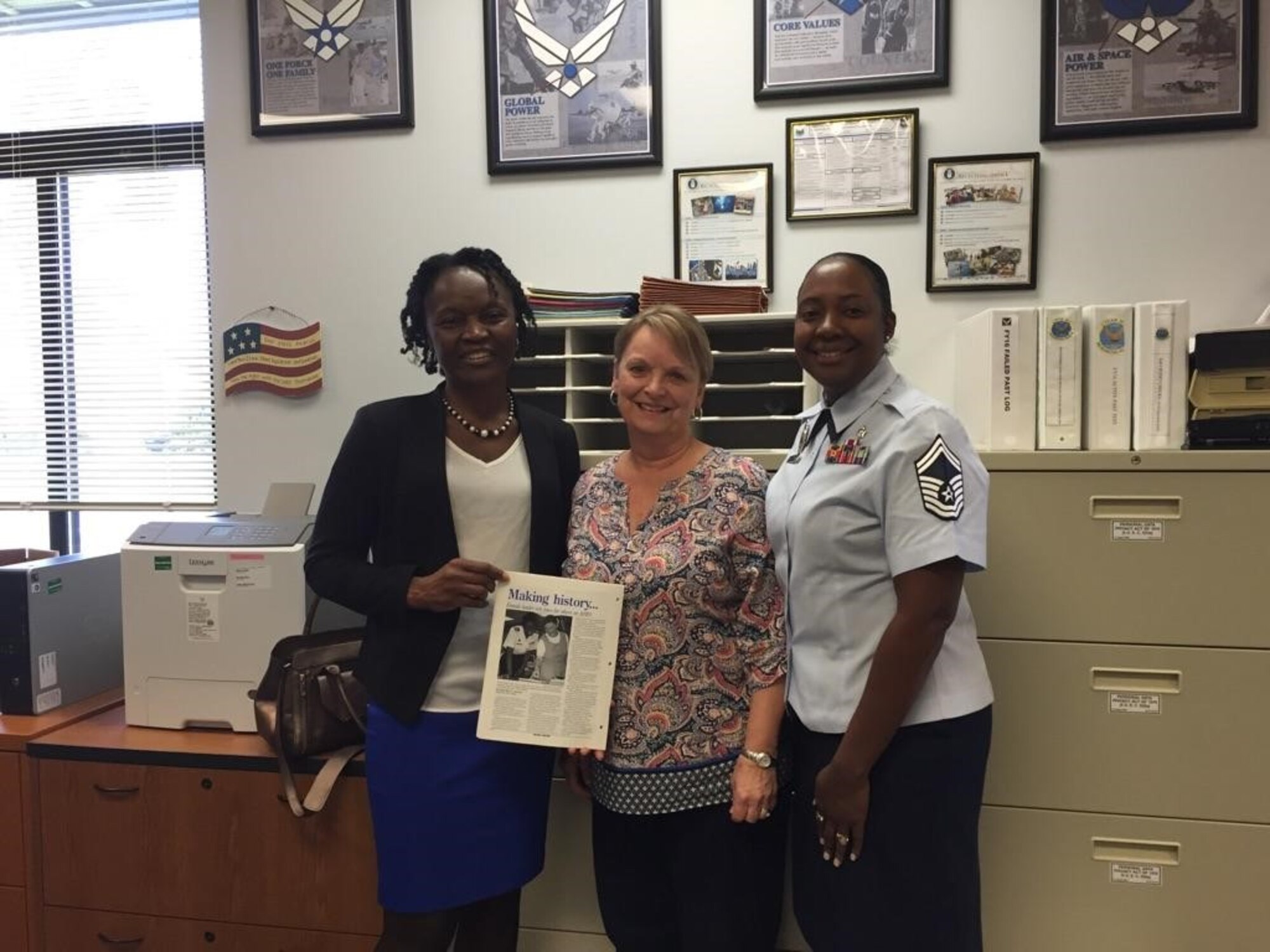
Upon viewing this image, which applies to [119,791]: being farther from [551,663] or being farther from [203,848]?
[551,663]

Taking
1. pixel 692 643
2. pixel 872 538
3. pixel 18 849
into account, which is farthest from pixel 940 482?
pixel 18 849

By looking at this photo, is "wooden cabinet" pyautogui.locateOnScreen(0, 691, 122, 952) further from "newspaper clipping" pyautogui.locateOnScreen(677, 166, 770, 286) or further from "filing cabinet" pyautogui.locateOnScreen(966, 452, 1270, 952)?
"filing cabinet" pyautogui.locateOnScreen(966, 452, 1270, 952)

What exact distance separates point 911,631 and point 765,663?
24cm

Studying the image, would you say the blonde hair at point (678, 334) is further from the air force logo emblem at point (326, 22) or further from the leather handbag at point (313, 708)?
the air force logo emblem at point (326, 22)

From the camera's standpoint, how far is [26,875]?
191cm

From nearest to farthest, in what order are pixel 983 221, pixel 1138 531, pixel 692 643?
pixel 692 643 < pixel 1138 531 < pixel 983 221

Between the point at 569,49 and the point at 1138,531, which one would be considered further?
the point at 569,49

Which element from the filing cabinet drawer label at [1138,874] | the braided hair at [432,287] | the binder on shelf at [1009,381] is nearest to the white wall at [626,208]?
the binder on shelf at [1009,381]

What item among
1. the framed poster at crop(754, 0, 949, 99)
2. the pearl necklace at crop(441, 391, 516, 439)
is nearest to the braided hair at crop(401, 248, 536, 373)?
the pearl necklace at crop(441, 391, 516, 439)

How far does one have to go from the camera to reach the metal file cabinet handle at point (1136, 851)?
1.66 metres

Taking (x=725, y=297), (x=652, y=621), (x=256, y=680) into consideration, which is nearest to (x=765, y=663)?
(x=652, y=621)

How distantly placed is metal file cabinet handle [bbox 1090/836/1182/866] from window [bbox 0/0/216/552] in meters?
2.57

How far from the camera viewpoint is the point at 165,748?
188cm

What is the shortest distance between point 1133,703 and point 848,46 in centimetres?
163
